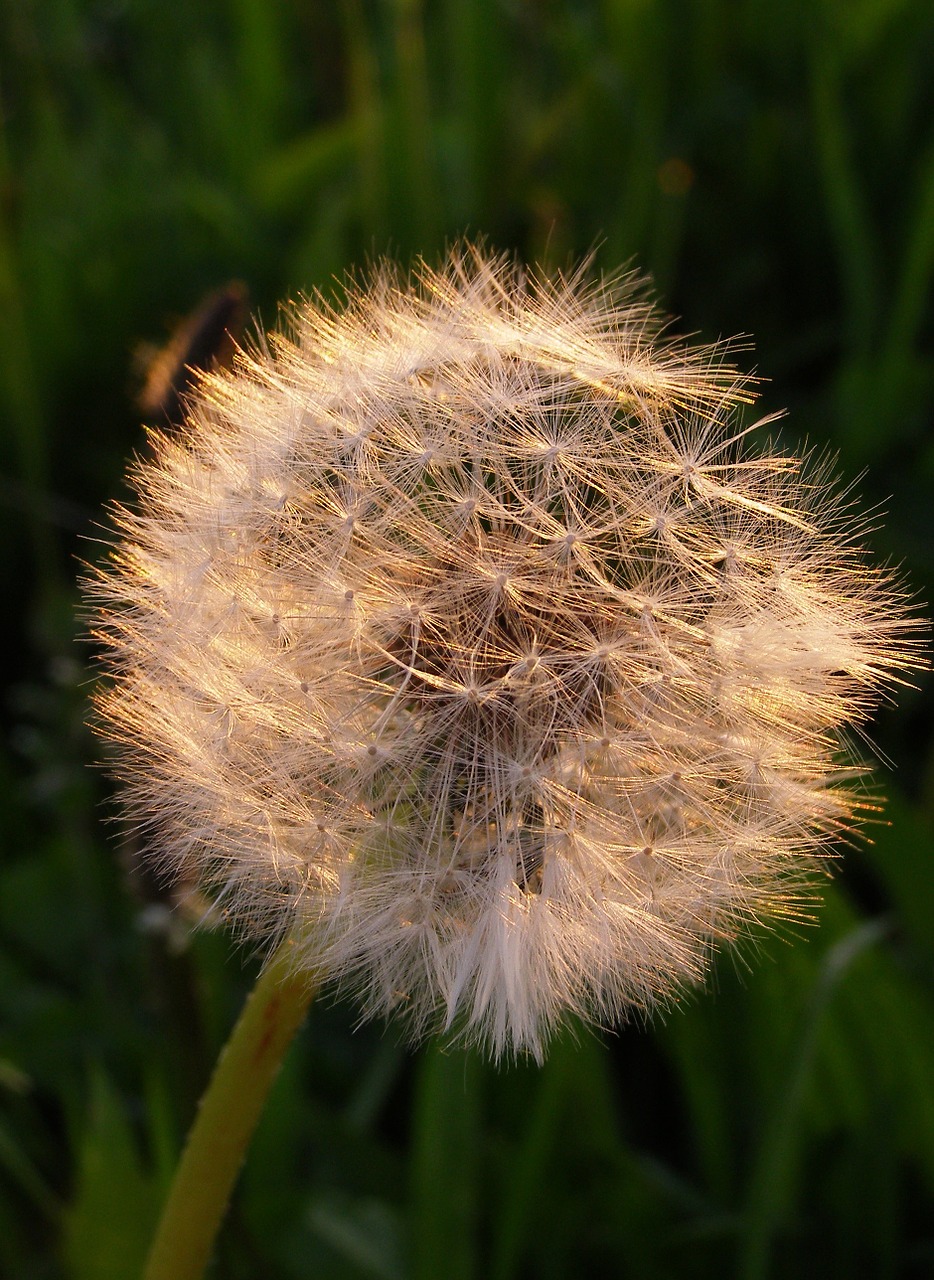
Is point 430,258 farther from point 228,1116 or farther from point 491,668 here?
point 228,1116

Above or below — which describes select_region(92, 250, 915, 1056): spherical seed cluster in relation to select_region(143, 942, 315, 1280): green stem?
above

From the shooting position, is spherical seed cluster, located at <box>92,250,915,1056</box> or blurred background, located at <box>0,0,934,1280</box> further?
blurred background, located at <box>0,0,934,1280</box>

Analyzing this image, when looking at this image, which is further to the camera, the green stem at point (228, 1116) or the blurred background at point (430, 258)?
the blurred background at point (430, 258)

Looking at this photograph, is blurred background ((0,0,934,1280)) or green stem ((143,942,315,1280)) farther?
blurred background ((0,0,934,1280))

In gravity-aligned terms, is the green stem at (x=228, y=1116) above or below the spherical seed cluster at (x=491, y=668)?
below
